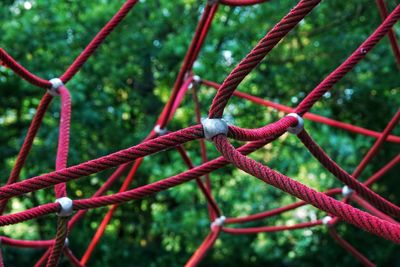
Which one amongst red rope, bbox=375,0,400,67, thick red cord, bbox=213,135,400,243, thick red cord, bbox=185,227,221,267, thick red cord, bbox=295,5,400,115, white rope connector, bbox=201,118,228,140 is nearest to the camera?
thick red cord, bbox=213,135,400,243

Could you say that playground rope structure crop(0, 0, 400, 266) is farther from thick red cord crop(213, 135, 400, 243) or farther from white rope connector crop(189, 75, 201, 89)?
white rope connector crop(189, 75, 201, 89)

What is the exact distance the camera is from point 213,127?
0.82m

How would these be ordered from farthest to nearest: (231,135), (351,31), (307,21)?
(307,21) → (351,31) → (231,135)

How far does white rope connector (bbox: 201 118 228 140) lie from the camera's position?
0.82m

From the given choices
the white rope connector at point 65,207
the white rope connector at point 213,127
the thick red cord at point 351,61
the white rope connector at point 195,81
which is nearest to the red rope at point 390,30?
the thick red cord at point 351,61

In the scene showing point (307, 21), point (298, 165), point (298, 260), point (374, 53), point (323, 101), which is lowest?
point (298, 260)

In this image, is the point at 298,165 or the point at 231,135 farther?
the point at 298,165

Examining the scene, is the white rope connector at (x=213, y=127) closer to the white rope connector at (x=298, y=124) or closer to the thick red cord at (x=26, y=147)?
the white rope connector at (x=298, y=124)

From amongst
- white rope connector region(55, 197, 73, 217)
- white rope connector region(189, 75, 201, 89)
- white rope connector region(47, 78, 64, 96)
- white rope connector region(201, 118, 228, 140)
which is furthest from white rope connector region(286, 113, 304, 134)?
white rope connector region(189, 75, 201, 89)

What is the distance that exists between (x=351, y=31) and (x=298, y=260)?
136 centimetres

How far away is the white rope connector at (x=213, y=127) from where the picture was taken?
822 millimetres

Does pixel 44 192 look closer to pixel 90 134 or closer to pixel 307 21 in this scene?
pixel 90 134

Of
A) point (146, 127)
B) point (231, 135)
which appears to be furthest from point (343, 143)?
point (231, 135)

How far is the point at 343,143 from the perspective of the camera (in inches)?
113
